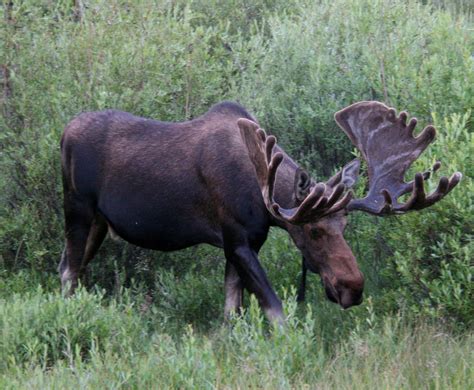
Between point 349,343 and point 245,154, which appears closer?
point 349,343

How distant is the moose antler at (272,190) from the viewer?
19.9 feet

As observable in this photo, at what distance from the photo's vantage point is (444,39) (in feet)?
31.1

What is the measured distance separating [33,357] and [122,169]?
2.26 meters

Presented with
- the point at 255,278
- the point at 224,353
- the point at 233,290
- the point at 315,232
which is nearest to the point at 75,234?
the point at 233,290

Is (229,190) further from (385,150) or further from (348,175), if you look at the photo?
(385,150)

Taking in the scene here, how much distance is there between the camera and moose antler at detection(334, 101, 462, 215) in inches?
256

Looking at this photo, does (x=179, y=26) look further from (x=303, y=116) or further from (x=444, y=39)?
(x=444, y=39)

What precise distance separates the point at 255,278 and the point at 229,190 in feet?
2.27

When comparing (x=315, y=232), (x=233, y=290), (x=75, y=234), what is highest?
(x=315, y=232)

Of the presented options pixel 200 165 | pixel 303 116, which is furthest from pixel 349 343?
pixel 303 116

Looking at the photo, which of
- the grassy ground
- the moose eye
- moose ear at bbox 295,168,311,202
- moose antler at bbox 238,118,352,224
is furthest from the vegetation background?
moose ear at bbox 295,168,311,202

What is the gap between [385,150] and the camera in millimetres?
6973

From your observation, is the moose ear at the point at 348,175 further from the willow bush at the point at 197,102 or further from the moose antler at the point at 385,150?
the willow bush at the point at 197,102

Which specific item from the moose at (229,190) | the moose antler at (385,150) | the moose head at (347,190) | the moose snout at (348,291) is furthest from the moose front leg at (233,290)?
the moose antler at (385,150)
